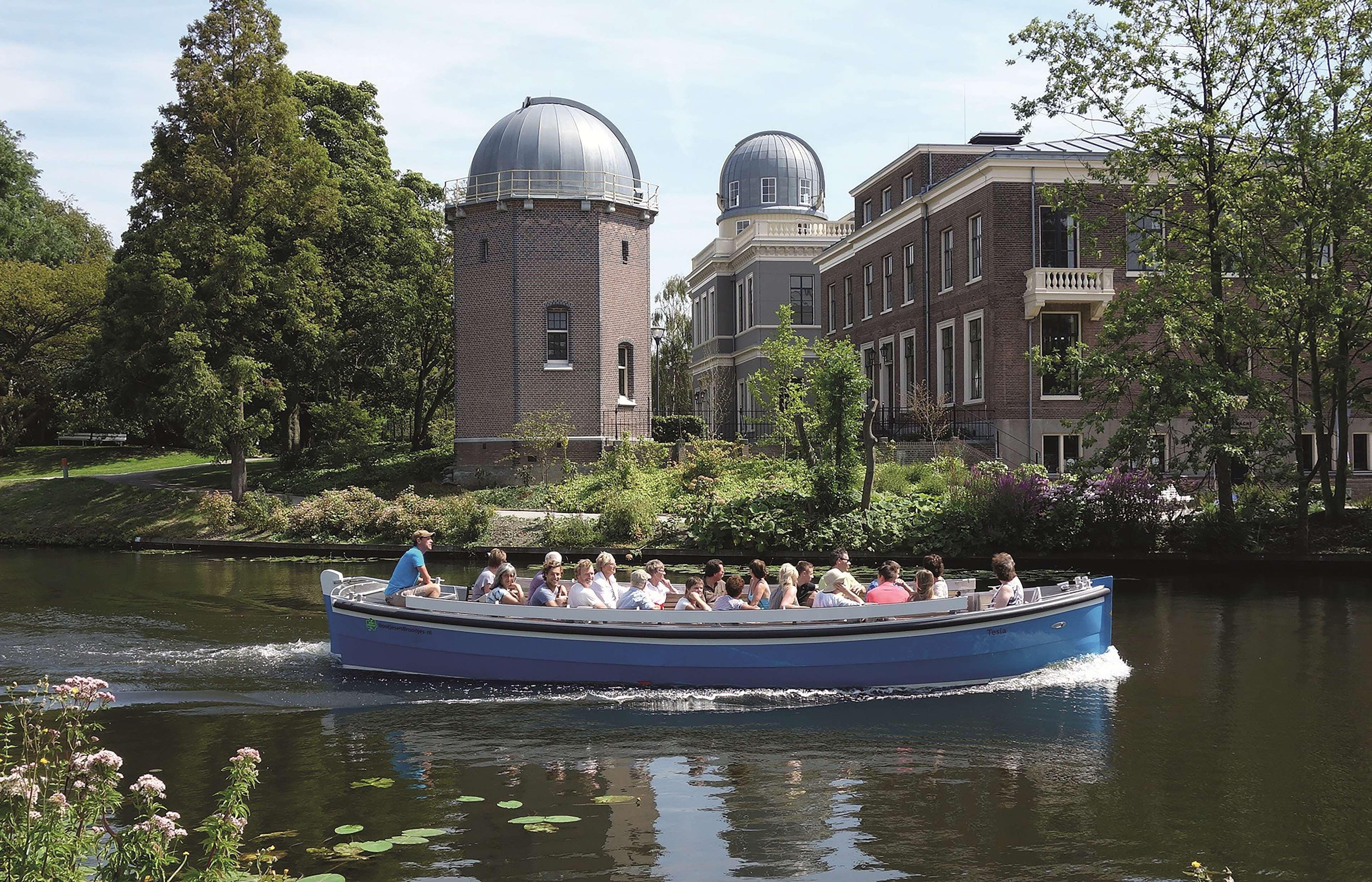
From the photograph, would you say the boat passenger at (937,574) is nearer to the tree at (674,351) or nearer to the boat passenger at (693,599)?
the boat passenger at (693,599)

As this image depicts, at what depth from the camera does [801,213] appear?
2525 inches

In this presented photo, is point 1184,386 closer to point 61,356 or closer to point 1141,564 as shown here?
point 1141,564


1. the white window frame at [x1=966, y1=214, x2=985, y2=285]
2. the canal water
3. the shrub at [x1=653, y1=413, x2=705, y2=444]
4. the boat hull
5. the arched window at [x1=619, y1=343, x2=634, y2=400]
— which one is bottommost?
the canal water

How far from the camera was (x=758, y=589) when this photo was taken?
49.3 ft

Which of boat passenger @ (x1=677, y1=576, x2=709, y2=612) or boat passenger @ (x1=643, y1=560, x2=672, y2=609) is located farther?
boat passenger @ (x1=643, y1=560, x2=672, y2=609)

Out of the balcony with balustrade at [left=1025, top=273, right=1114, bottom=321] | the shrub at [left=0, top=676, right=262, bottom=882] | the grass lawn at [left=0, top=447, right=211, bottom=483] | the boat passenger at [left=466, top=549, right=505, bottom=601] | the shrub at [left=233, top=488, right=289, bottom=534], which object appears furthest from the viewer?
the grass lawn at [left=0, top=447, right=211, bottom=483]

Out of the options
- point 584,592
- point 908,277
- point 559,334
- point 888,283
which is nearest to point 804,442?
point 559,334

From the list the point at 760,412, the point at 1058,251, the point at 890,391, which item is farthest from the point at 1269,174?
the point at 760,412

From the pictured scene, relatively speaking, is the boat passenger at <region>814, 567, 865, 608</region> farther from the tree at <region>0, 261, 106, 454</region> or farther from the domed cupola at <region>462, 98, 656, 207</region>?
the tree at <region>0, 261, 106, 454</region>

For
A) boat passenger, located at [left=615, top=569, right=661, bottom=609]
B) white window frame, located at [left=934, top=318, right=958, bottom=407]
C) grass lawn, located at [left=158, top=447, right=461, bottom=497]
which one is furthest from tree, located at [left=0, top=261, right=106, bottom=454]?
boat passenger, located at [left=615, top=569, right=661, bottom=609]

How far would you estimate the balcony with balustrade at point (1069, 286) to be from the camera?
34.3 metres

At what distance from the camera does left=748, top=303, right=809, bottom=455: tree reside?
104 ft

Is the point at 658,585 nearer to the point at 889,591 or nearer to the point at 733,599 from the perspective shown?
the point at 733,599

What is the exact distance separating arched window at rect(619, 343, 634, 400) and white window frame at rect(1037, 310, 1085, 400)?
47.0 feet
